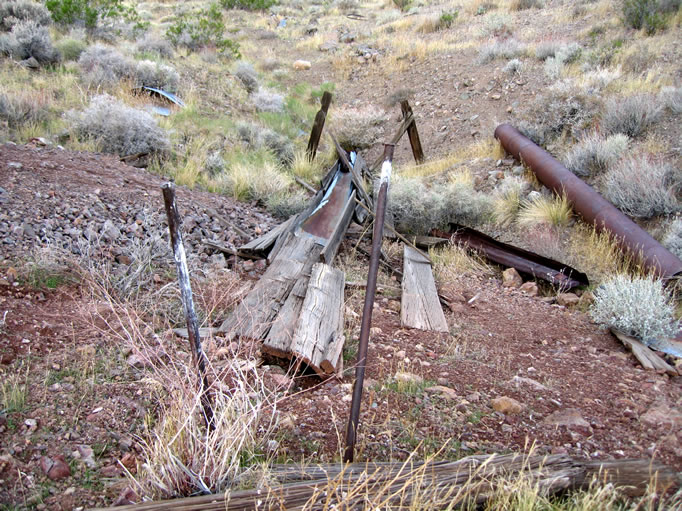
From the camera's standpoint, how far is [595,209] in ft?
21.5

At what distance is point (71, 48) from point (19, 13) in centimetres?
221

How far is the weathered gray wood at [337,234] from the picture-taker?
5.31m

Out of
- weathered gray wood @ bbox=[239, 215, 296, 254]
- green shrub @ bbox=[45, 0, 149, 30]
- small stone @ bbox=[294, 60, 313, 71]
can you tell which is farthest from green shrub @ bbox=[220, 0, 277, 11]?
weathered gray wood @ bbox=[239, 215, 296, 254]

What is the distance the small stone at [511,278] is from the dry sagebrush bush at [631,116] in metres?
4.40

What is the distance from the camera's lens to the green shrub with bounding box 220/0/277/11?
A: 2548cm

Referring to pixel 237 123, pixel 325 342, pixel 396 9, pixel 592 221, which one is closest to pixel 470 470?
pixel 325 342

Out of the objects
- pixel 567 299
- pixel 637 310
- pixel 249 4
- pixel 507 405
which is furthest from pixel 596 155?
pixel 249 4

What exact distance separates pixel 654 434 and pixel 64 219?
529 cm

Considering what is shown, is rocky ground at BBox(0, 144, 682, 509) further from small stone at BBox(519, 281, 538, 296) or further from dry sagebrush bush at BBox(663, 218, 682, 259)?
dry sagebrush bush at BBox(663, 218, 682, 259)

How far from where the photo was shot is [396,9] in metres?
24.8

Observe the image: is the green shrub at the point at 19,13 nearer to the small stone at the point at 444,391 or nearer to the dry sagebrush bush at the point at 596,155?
the dry sagebrush bush at the point at 596,155

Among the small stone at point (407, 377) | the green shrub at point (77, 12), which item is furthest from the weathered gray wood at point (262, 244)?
the green shrub at point (77, 12)

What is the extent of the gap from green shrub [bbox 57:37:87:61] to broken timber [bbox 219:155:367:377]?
885cm

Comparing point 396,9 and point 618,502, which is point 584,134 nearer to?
point 618,502
